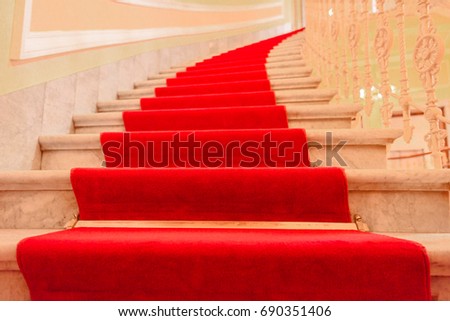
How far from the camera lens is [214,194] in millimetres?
924

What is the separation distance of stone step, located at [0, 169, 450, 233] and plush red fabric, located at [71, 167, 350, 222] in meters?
0.06

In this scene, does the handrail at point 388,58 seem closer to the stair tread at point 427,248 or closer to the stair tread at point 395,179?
the stair tread at point 395,179

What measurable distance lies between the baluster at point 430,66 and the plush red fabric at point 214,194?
0.38 metres

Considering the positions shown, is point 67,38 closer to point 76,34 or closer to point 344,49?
point 76,34

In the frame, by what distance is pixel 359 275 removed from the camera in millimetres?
667

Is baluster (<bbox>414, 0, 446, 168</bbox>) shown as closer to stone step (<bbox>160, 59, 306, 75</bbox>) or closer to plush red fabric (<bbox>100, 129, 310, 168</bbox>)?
plush red fabric (<bbox>100, 129, 310, 168</bbox>)

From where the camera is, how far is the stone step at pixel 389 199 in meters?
0.88

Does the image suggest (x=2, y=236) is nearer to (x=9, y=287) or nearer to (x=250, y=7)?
(x=9, y=287)

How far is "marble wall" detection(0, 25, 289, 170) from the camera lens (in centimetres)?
119

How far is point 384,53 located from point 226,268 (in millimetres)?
1153

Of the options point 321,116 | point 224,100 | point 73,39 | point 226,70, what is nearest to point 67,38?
point 73,39

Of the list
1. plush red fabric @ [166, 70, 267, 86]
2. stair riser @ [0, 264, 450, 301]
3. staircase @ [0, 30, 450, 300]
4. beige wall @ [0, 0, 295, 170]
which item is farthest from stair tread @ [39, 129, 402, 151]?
plush red fabric @ [166, 70, 267, 86]

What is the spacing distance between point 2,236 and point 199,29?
339cm

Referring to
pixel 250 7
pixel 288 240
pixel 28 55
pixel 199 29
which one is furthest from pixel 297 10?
pixel 288 240
